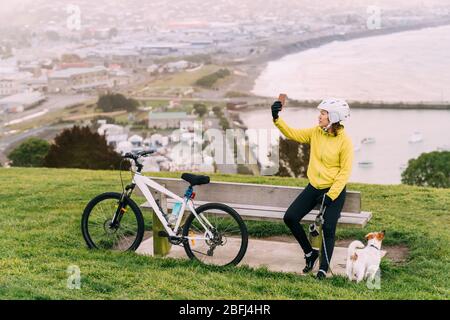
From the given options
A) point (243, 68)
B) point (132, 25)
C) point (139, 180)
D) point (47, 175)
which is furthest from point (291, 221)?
point (132, 25)

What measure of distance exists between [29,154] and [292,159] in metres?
16.5

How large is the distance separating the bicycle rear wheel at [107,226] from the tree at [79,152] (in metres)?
21.8

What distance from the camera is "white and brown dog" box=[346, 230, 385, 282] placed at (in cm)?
570

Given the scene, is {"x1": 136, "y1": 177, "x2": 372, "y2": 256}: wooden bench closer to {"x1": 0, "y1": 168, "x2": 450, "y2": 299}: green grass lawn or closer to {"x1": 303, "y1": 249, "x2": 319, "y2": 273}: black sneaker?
{"x1": 303, "y1": 249, "x2": 319, "y2": 273}: black sneaker

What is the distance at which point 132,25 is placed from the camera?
322ft

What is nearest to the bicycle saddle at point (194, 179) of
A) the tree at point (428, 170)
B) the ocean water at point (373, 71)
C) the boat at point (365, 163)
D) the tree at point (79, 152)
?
the tree at point (79, 152)

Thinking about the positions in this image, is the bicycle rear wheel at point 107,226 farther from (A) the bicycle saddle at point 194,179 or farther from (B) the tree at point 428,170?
(B) the tree at point 428,170

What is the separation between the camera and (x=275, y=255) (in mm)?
6773

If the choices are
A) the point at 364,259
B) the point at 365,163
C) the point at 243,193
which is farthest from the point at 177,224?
the point at 365,163

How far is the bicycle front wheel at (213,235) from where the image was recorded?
6.15 m

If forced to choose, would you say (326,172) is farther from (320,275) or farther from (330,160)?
(320,275)

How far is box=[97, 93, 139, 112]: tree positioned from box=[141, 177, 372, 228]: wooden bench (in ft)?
235

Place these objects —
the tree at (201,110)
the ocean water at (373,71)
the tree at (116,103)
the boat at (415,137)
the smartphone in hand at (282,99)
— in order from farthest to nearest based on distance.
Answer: the tree at (116,103) < the tree at (201,110) < the ocean water at (373,71) < the boat at (415,137) < the smartphone in hand at (282,99)
